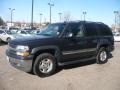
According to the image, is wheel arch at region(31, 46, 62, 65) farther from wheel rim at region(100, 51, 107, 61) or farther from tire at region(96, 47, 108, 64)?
wheel rim at region(100, 51, 107, 61)

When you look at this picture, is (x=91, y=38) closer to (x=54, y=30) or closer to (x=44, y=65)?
(x=54, y=30)

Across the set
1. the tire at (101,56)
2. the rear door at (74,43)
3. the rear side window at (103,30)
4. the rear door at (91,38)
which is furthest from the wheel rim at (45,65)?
the rear side window at (103,30)

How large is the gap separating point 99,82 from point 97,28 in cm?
343

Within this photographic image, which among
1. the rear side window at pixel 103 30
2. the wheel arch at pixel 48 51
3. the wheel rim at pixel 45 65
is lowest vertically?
the wheel rim at pixel 45 65

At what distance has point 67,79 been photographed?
676 centimetres

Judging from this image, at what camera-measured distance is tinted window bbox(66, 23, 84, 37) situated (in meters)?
7.89

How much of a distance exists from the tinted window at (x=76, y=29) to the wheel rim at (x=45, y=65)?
1.43 m

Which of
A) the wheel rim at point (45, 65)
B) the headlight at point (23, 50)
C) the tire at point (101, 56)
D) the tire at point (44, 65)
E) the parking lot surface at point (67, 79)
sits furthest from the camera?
the tire at point (101, 56)

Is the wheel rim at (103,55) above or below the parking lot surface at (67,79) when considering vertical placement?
above

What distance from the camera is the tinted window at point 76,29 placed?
7886 millimetres

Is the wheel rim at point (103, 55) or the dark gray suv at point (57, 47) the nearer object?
the dark gray suv at point (57, 47)

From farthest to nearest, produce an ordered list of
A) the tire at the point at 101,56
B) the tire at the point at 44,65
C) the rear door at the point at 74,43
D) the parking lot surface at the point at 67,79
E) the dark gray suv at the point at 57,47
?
the tire at the point at 101,56 → the rear door at the point at 74,43 → the tire at the point at 44,65 → the dark gray suv at the point at 57,47 → the parking lot surface at the point at 67,79

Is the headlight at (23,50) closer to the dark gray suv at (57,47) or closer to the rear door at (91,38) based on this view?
the dark gray suv at (57,47)

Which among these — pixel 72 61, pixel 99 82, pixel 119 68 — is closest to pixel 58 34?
pixel 72 61
